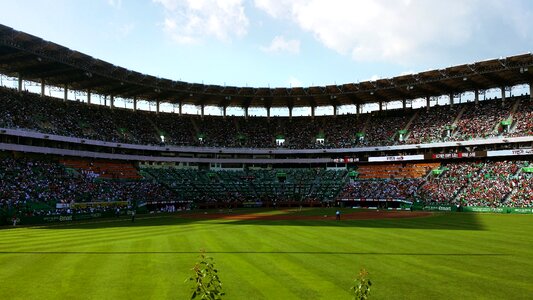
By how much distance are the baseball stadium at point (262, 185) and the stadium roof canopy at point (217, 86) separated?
0.40 metres

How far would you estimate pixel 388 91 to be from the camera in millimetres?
85000

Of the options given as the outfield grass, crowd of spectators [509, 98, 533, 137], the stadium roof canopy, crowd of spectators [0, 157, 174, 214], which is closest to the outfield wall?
crowd of spectators [509, 98, 533, 137]

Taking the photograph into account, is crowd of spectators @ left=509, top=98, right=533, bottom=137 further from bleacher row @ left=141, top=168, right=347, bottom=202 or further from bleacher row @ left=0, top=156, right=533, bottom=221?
bleacher row @ left=141, top=168, right=347, bottom=202

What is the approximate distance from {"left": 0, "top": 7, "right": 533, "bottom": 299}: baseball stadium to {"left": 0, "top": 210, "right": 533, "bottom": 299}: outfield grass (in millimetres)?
149

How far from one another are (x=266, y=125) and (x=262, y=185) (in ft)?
69.0

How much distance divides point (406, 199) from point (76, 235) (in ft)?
173

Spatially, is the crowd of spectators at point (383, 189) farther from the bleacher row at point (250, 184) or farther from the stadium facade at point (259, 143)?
the bleacher row at point (250, 184)

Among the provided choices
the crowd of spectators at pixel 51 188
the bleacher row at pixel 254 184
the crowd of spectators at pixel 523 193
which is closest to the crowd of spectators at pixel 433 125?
the bleacher row at pixel 254 184

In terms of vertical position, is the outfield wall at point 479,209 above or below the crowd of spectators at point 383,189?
below

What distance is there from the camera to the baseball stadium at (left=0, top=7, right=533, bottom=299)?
19719mm

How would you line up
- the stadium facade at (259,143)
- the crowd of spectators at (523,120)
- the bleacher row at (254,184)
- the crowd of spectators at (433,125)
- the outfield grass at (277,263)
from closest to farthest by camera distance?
the outfield grass at (277,263)
the bleacher row at (254,184)
the stadium facade at (259,143)
the crowd of spectators at (523,120)
the crowd of spectators at (433,125)

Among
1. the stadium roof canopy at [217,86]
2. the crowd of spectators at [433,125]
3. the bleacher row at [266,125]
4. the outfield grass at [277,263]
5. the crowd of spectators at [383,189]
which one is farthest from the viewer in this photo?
the crowd of spectators at [433,125]

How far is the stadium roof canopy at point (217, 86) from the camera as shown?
61.9 metres

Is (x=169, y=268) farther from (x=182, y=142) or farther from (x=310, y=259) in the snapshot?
(x=182, y=142)
